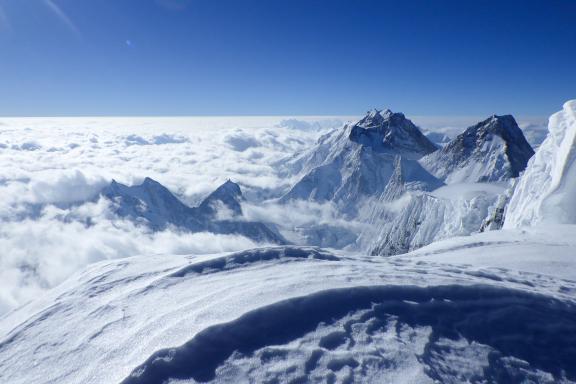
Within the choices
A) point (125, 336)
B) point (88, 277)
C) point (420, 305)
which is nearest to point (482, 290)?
point (420, 305)

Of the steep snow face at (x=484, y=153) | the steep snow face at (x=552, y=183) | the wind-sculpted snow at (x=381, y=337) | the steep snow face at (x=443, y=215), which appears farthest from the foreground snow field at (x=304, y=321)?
the steep snow face at (x=484, y=153)

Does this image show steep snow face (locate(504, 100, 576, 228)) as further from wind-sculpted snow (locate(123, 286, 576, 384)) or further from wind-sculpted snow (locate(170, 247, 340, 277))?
wind-sculpted snow (locate(170, 247, 340, 277))

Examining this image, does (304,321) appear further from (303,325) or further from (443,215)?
(443,215)

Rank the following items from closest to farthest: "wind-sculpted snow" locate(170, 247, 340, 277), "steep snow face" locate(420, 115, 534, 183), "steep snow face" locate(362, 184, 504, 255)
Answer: "wind-sculpted snow" locate(170, 247, 340, 277), "steep snow face" locate(362, 184, 504, 255), "steep snow face" locate(420, 115, 534, 183)

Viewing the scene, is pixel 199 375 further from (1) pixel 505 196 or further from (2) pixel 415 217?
(2) pixel 415 217

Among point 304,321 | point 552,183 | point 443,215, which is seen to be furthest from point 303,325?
point 443,215

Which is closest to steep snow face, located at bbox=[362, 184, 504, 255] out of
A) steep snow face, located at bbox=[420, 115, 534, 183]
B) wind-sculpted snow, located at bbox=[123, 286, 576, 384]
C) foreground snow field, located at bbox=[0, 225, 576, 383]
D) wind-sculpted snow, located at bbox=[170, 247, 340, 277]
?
wind-sculpted snow, located at bbox=[170, 247, 340, 277]
